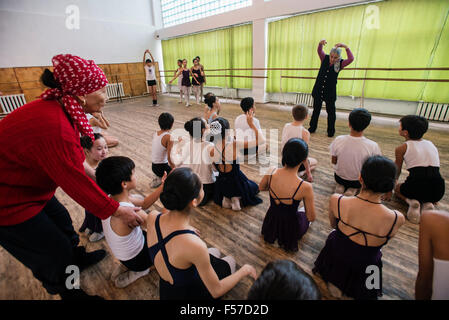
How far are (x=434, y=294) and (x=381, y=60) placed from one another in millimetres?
6016

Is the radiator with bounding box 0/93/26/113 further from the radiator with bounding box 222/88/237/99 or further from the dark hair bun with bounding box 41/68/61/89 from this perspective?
the dark hair bun with bounding box 41/68/61/89

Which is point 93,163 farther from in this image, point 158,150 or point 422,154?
point 422,154

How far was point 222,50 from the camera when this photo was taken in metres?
8.74

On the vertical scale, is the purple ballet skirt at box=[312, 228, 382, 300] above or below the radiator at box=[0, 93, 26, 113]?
below

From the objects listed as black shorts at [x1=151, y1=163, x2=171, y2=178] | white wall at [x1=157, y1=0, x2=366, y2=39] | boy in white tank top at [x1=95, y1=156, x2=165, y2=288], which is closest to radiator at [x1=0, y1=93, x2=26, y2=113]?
white wall at [x1=157, y1=0, x2=366, y2=39]

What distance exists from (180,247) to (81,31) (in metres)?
11.6

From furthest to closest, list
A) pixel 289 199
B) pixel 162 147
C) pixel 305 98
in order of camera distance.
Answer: pixel 305 98 → pixel 162 147 → pixel 289 199

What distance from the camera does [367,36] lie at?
530cm

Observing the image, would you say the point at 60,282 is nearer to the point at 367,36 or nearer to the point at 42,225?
the point at 42,225

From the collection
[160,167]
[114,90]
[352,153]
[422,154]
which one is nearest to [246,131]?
[160,167]

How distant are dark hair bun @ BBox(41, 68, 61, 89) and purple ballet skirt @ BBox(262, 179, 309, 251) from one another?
143 centimetres

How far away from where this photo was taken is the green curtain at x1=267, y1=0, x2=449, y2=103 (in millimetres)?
4535

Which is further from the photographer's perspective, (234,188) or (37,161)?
(234,188)
